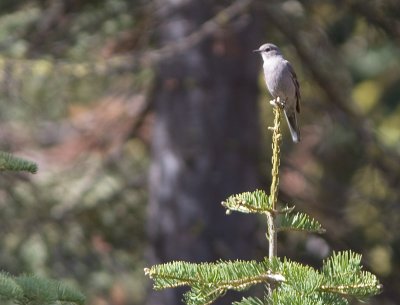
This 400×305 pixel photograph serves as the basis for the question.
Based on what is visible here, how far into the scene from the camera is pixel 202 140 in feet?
25.1

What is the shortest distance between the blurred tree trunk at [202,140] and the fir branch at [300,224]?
15.9ft

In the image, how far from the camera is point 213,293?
8.61 feet

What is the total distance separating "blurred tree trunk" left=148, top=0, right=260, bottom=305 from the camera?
7.61 m

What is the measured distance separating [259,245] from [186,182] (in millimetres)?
862

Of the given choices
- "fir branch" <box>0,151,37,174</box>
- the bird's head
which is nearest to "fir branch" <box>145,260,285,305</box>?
"fir branch" <box>0,151,37,174</box>

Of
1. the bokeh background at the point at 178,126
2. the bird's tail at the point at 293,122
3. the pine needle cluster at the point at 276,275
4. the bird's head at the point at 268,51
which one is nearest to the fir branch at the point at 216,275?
the pine needle cluster at the point at 276,275

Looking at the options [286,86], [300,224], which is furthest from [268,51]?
[300,224]

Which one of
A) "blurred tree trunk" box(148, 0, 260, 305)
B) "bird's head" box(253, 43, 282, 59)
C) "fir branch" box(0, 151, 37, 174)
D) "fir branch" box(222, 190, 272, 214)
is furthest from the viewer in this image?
"blurred tree trunk" box(148, 0, 260, 305)

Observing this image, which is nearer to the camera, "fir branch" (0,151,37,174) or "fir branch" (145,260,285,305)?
"fir branch" (145,260,285,305)

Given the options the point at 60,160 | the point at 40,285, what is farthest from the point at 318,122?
the point at 40,285

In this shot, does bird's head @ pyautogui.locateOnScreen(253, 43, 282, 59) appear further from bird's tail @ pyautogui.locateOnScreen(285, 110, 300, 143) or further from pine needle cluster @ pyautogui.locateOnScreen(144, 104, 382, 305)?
pine needle cluster @ pyautogui.locateOnScreen(144, 104, 382, 305)

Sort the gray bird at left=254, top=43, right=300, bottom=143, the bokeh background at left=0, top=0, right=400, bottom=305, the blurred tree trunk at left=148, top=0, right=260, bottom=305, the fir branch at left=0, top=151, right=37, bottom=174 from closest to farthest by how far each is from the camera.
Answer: the fir branch at left=0, top=151, right=37, bottom=174 → the gray bird at left=254, top=43, right=300, bottom=143 → the bokeh background at left=0, top=0, right=400, bottom=305 → the blurred tree trunk at left=148, top=0, right=260, bottom=305

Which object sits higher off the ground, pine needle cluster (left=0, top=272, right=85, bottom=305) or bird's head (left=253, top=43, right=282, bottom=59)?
bird's head (left=253, top=43, right=282, bottom=59)

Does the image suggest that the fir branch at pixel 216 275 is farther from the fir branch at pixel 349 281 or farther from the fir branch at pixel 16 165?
the fir branch at pixel 16 165
